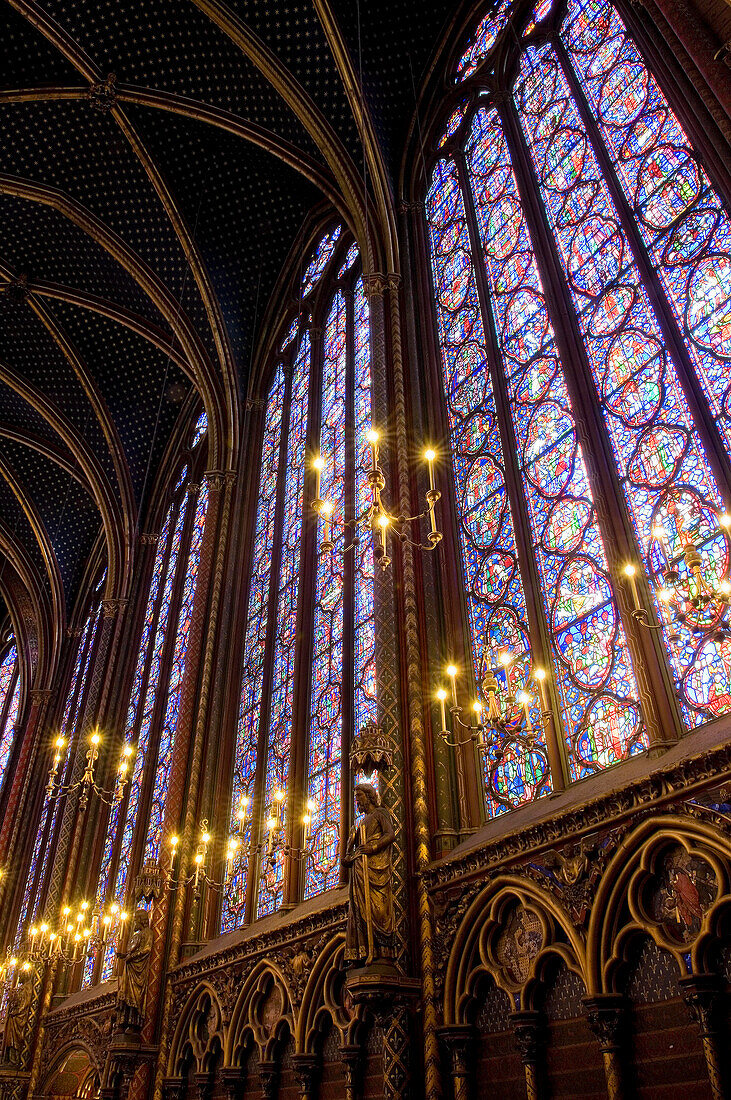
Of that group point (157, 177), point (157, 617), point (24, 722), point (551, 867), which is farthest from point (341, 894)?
point (24, 722)

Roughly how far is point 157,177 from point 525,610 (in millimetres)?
11554

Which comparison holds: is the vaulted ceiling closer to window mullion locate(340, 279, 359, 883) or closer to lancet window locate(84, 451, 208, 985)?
lancet window locate(84, 451, 208, 985)

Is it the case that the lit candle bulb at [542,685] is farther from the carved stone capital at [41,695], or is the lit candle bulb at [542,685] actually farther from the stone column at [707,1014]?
the carved stone capital at [41,695]

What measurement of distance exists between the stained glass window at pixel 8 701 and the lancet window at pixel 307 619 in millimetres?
14107

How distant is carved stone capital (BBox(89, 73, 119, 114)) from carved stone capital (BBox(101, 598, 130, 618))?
9915mm

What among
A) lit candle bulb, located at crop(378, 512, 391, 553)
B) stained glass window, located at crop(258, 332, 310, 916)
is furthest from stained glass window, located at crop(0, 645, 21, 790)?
lit candle bulb, located at crop(378, 512, 391, 553)

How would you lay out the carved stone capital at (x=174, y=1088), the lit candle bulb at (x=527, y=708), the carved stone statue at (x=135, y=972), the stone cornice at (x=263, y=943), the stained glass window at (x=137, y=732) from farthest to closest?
the stained glass window at (x=137, y=732) → the carved stone statue at (x=135, y=972) → the carved stone capital at (x=174, y=1088) → the stone cornice at (x=263, y=943) → the lit candle bulb at (x=527, y=708)

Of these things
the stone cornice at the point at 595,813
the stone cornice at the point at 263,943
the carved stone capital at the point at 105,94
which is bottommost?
the stone cornice at the point at 595,813

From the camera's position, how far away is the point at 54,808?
21.0 metres

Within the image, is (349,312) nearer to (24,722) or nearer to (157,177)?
(157,177)

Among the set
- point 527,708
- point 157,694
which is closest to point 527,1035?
point 527,708

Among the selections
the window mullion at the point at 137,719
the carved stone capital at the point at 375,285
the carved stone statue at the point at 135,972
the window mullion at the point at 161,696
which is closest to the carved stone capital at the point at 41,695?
the window mullion at the point at 137,719

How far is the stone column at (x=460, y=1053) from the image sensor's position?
738cm

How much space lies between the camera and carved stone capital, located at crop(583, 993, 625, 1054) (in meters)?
6.22
